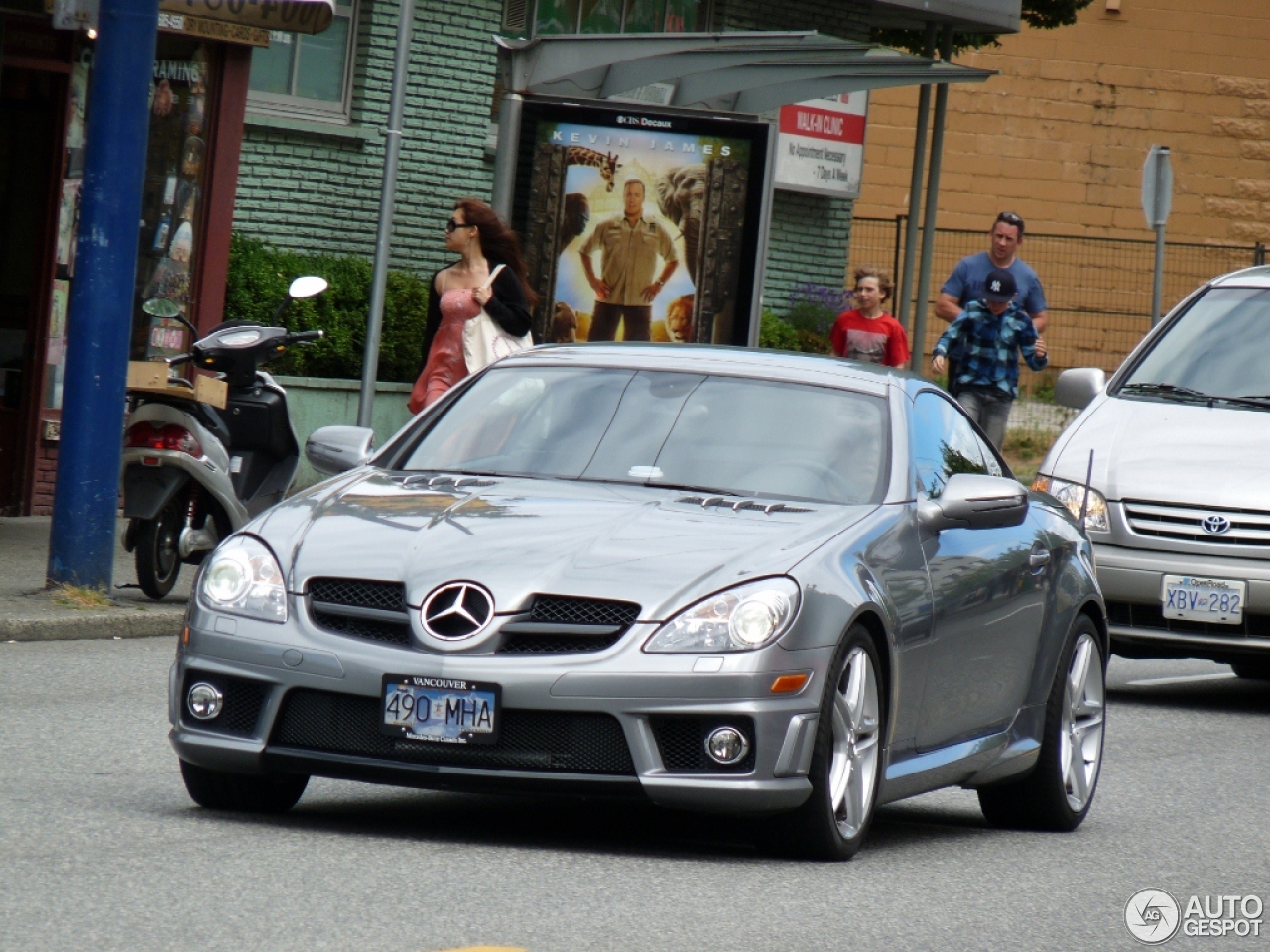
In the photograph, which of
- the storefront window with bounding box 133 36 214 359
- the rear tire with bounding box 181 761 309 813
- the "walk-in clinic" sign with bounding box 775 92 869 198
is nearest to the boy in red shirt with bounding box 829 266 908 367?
the storefront window with bounding box 133 36 214 359

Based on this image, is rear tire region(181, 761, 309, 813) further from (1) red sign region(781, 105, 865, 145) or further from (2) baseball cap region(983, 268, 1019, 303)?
(1) red sign region(781, 105, 865, 145)

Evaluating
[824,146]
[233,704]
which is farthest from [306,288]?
[824,146]

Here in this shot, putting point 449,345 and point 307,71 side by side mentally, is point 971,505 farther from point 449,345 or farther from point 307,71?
point 307,71

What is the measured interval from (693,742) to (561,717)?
0.34m

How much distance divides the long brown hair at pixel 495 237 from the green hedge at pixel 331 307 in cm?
235

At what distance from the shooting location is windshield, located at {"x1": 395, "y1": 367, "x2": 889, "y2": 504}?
23.9ft

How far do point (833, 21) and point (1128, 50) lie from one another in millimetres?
10159

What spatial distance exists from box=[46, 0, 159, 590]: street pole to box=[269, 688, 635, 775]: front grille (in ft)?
16.2

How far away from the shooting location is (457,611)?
6262 mm

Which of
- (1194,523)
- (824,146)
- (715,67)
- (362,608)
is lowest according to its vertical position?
(362,608)

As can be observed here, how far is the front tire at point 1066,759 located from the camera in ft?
26.3

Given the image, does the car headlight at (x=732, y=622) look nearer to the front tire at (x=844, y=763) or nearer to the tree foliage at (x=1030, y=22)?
the front tire at (x=844, y=763)

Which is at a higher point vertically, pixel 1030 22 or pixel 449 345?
pixel 1030 22

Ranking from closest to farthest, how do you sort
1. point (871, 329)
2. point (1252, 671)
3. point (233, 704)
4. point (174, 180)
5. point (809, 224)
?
point (233, 704) → point (1252, 671) → point (174, 180) → point (871, 329) → point (809, 224)
